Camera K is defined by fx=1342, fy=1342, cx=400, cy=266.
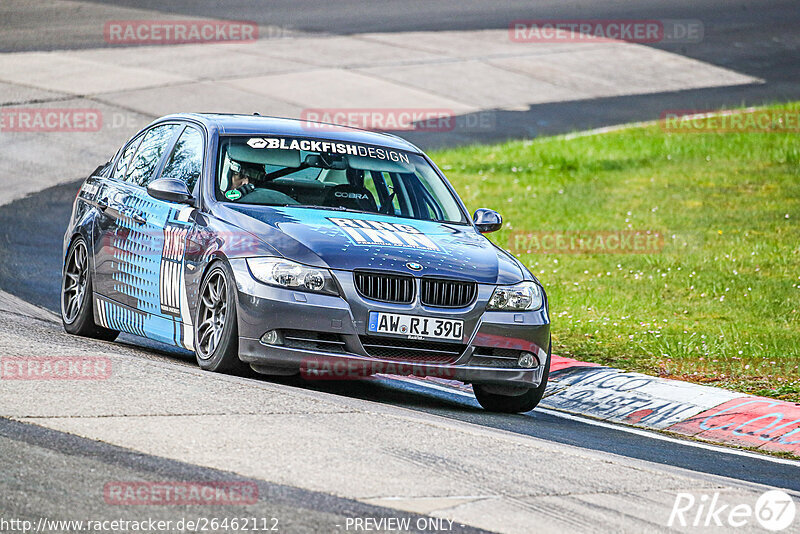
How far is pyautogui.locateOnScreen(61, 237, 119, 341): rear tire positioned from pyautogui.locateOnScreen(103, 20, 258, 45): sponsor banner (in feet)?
58.8

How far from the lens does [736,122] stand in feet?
77.8

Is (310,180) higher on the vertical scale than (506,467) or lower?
higher

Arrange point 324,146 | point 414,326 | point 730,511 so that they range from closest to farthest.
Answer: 1. point 730,511
2. point 414,326
3. point 324,146

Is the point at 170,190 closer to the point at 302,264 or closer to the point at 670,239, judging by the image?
the point at 302,264

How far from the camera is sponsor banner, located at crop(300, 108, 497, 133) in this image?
2234cm

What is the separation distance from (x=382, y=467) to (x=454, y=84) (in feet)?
67.6

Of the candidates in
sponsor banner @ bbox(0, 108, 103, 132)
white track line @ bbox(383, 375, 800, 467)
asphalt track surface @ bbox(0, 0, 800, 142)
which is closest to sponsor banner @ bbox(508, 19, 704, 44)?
asphalt track surface @ bbox(0, 0, 800, 142)

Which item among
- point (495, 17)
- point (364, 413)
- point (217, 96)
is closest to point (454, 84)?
point (217, 96)

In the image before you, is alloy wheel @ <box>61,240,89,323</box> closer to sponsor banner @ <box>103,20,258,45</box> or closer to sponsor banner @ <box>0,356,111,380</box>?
sponsor banner @ <box>0,356,111,380</box>

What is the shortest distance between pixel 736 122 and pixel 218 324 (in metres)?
17.3

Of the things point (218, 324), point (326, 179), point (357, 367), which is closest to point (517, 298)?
point (357, 367)

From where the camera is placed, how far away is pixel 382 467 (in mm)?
6059

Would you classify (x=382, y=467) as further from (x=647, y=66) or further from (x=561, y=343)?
(x=647, y=66)

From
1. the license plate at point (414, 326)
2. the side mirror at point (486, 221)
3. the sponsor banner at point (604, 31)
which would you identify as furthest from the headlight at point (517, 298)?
the sponsor banner at point (604, 31)
